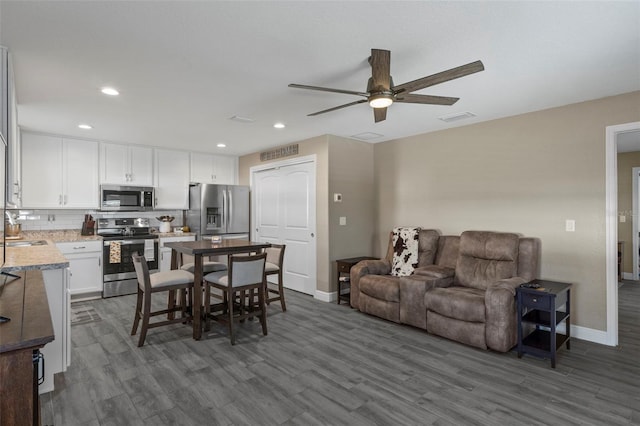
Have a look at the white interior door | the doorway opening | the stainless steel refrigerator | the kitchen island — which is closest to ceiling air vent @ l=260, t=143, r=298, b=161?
the white interior door

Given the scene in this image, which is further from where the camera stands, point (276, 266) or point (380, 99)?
point (276, 266)

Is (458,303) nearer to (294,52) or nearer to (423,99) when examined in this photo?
(423,99)

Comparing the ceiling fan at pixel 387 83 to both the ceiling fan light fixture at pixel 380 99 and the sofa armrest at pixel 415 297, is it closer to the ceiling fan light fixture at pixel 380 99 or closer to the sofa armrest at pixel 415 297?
the ceiling fan light fixture at pixel 380 99

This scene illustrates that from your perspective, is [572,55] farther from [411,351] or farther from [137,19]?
[137,19]

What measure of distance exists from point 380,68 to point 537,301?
2.46 m

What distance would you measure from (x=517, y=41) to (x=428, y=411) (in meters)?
2.55

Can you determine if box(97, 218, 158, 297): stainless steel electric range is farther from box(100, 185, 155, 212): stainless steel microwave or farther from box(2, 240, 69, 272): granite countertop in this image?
box(2, 240, 69, 272): granite countertop

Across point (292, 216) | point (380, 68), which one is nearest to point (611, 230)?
point (380, 68)

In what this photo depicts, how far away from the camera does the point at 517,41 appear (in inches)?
88.4

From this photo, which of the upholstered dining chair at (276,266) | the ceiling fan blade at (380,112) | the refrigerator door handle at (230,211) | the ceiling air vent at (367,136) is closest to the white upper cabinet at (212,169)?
the refrigerator door handle at (230,211)

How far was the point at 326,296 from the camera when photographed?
4.95 meters

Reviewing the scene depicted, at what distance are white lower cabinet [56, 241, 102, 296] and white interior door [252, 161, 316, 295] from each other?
8.45ft

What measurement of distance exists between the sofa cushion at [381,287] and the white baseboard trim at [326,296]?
0.78 meters

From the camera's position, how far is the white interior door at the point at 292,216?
522cm
